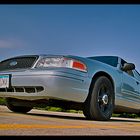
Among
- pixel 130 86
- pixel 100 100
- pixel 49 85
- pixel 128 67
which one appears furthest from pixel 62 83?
pixel 130 86

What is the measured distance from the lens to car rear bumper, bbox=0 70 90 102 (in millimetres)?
5051

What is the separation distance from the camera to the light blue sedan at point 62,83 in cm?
509

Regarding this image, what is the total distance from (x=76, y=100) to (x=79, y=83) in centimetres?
25

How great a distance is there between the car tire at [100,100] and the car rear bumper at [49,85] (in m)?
0.14

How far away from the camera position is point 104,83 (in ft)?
18.7

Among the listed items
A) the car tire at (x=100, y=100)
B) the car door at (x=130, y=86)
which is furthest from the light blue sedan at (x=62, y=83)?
the car door at (x=130, y=86)

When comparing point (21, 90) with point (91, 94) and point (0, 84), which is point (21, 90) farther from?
point (91, 94)

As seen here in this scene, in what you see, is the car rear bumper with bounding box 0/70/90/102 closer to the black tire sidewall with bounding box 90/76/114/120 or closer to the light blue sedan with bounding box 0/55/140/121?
the light blue sedan with bounding box 0/55/140/121

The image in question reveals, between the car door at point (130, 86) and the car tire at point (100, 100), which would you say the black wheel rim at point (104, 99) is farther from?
the car door at point (130, 86)

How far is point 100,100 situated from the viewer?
5648 mm
